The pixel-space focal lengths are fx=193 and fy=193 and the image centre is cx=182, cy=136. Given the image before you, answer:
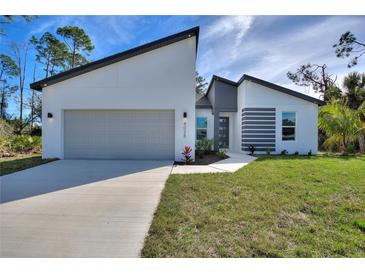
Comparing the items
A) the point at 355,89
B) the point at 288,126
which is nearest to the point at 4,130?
the point at 288,126

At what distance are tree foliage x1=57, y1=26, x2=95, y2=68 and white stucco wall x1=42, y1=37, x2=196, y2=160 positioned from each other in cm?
1294

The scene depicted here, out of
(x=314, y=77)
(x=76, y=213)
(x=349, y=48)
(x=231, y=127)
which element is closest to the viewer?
(x=76, y=213)

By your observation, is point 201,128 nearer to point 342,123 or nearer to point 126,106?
point 126,106

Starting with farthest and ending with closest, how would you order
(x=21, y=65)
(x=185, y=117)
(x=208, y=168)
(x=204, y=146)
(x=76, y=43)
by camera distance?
(x=76, y=43) → (x=21, y=65) → (x=204, y=146) → (x=185, y=117) → (x=208, y=168)

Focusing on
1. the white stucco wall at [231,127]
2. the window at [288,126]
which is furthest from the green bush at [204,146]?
the window at [288,126]

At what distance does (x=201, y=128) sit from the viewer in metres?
12.6

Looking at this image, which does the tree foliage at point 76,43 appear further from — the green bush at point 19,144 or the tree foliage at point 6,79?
the green bush at point 19,144

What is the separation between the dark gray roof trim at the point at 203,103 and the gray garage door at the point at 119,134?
Result: 453 centimetres

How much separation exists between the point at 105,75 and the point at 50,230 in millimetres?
7264

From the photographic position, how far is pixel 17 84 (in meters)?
18.9

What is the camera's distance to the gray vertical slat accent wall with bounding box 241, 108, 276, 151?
1085 cm

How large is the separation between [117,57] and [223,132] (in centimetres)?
796
